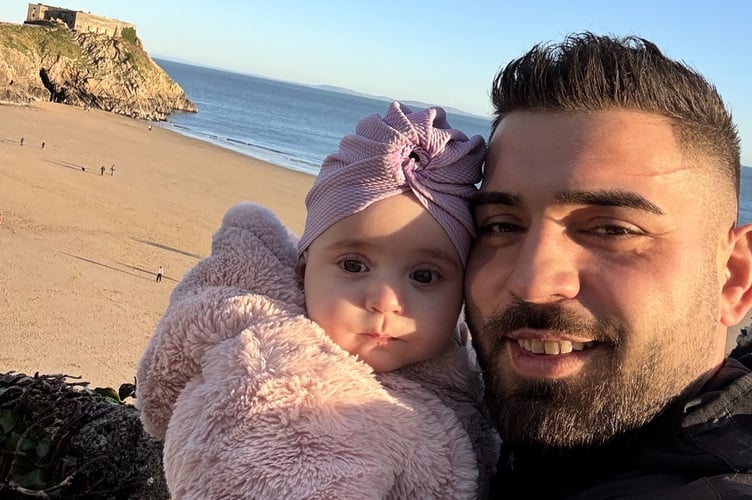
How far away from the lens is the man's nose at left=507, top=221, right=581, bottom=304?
5.67 feet

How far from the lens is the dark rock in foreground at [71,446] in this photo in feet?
7.59

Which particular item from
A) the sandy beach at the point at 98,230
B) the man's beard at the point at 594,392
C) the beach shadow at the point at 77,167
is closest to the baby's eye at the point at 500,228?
the man's beard at the point at 594,392

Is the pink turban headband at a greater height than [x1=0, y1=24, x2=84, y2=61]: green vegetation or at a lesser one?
lesser

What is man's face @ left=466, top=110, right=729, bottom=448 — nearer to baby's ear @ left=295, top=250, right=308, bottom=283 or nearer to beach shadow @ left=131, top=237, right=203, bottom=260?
baby's ear @ left=295, top=250, right=308, bottom=283

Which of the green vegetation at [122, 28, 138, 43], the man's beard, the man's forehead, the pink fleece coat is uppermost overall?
the green vegetation at [122, 28, 138, 43]

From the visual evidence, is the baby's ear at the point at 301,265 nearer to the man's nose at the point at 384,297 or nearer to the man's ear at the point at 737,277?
the man's nose at the point at 384,297

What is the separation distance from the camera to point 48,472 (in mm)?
2320

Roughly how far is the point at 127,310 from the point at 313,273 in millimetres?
12481

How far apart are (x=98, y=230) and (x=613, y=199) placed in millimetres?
18709

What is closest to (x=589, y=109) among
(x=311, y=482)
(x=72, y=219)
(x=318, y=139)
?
(x=311, y=482)

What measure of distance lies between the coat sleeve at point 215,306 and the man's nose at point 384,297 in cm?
23

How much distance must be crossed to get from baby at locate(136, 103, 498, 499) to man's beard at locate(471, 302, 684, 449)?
22 cm

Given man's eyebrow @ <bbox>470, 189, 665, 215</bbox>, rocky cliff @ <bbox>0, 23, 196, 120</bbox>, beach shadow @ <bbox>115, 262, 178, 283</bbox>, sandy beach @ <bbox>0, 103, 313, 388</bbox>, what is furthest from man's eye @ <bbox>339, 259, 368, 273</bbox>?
rocky cliff @ <bbox>0, 23, 196, 120</bbox>

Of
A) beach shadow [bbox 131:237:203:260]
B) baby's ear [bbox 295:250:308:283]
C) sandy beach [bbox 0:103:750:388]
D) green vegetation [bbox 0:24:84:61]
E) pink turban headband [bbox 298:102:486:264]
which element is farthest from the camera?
green vegetation [bbox 0:24:84:61]
